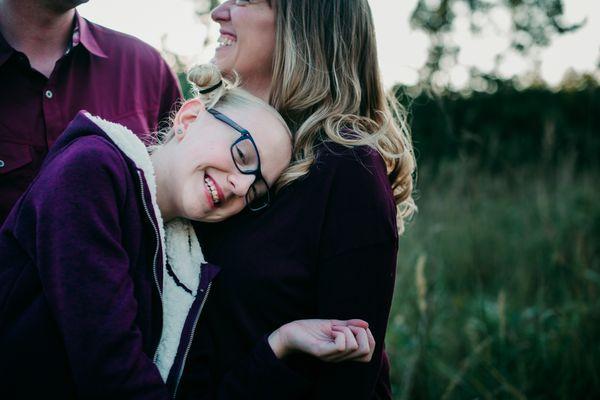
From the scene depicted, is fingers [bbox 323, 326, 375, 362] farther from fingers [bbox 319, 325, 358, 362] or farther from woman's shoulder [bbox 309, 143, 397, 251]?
woman's shoulder [bbox 309, 143, 397, 251]

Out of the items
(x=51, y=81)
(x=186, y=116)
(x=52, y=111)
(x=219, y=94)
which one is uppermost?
(x=219, y=94)

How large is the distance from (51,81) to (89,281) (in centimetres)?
124

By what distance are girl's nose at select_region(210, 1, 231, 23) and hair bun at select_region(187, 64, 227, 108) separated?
0.74ft

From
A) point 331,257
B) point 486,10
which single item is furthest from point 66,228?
point 486,10

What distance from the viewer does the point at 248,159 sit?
1.90 meters

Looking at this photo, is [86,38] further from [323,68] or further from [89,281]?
[89,281]

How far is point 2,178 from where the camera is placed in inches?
91.0

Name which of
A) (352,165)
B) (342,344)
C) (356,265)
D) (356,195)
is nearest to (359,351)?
(342,344)

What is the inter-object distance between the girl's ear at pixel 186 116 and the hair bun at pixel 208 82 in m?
0.03

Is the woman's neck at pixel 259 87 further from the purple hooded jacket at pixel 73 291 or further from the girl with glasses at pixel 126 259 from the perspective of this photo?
the purple hooded jacket at pixel 73 291

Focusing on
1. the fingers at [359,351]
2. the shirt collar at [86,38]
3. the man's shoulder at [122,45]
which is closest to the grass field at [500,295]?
the fingers at [359,351]

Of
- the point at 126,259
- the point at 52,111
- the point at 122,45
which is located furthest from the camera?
the point at 122,45

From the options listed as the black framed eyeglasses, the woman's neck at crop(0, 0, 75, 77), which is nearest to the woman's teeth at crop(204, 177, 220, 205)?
the black framed eyeglasses

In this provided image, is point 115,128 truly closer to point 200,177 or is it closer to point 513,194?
point 200,177
